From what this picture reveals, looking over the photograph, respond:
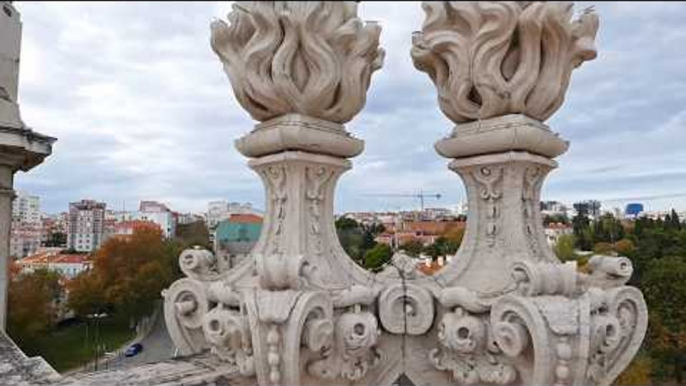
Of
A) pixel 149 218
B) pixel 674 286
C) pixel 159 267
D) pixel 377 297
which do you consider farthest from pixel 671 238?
pixel 149 218

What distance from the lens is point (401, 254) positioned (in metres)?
4.16

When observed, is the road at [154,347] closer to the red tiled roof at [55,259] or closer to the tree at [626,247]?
the red tiled roof at [55,259]

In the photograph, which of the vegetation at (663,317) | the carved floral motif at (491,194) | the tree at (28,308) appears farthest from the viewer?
the tree at (28,308)

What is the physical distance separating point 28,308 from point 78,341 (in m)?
11.3

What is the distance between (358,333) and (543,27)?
7.09 feet

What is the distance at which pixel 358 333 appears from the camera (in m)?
3.55

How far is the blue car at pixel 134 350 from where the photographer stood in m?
27.4

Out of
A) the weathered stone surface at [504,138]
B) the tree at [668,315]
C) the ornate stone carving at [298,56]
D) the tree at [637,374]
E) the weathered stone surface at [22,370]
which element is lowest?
the tree at [637,374]

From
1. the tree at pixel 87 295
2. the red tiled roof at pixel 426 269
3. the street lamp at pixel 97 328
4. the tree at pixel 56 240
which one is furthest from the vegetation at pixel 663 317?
the tree at pixel 56 240

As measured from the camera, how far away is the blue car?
90.0 ft

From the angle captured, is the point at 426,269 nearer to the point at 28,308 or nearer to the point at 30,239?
the point at 28,308

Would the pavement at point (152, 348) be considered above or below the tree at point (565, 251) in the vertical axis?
below

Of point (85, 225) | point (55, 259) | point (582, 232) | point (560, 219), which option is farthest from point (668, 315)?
point (85, 225)

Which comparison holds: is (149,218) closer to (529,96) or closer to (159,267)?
(159,267)
